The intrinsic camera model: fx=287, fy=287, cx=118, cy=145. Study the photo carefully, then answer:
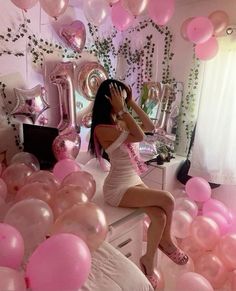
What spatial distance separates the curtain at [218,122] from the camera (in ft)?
8.19

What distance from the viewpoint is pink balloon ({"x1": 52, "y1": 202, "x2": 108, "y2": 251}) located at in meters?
1.12

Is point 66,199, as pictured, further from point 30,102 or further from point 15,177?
point 30,102

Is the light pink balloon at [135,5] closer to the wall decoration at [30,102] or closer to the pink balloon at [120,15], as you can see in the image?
the pink balloon at [120,15]

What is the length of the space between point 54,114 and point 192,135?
135cm

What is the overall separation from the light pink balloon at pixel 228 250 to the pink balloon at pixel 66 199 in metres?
1.08

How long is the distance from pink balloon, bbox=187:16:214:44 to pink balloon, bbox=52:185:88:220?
5.45 ft

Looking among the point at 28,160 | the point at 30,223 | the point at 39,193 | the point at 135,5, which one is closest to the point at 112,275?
the point at 30,223

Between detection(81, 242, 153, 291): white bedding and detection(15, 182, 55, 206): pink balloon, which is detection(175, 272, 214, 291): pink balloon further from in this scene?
detection(15, 182, 55, 206): pink balloon

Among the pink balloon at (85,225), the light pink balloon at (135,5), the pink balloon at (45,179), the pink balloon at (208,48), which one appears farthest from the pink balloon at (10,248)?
the pink balloon at (208,48)

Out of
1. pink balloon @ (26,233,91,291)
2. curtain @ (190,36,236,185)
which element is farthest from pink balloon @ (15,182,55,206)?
curtain @ (190,36,236,185)

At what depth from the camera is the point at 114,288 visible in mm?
1058

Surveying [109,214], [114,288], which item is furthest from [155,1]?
[114,288]

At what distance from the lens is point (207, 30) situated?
230cm

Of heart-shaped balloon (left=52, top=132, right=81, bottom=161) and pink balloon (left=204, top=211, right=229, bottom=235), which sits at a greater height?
heart-shaped balloon (left=52, top=132, right=81, bottom=161)
